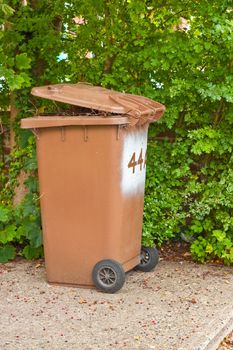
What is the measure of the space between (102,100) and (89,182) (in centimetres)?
70

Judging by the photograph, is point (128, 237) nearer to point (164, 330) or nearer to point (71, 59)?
point (164, 330)

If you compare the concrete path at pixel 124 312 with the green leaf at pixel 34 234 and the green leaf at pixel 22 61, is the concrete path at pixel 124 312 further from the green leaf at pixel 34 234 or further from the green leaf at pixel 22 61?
the green leaf at pixel 22 61

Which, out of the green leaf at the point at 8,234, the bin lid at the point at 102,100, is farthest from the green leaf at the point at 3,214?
the bin lid at the point at 102,100

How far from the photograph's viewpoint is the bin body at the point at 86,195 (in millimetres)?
5359

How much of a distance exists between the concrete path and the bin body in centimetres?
29

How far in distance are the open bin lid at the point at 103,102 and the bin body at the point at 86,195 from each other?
0.10m

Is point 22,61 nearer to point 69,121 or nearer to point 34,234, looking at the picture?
point 69,121

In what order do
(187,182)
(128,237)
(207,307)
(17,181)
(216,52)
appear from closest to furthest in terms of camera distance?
1. (207,307)
2. (128,237)
3. (216,52)
4. (187,182)
5. (17,181)

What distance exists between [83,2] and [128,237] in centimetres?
243

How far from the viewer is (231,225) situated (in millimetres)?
6277

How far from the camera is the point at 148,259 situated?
621 cm

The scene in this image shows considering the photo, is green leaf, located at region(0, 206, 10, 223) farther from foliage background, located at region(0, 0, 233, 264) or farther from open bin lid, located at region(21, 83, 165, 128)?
open bin lid, located at region(21, 83, 165, 128)

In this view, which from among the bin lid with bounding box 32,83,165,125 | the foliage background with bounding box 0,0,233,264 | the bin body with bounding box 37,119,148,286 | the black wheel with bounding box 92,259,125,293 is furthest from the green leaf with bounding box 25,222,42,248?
the bin lid with bounding box 32,83,165,125

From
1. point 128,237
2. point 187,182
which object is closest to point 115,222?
point 128,237
